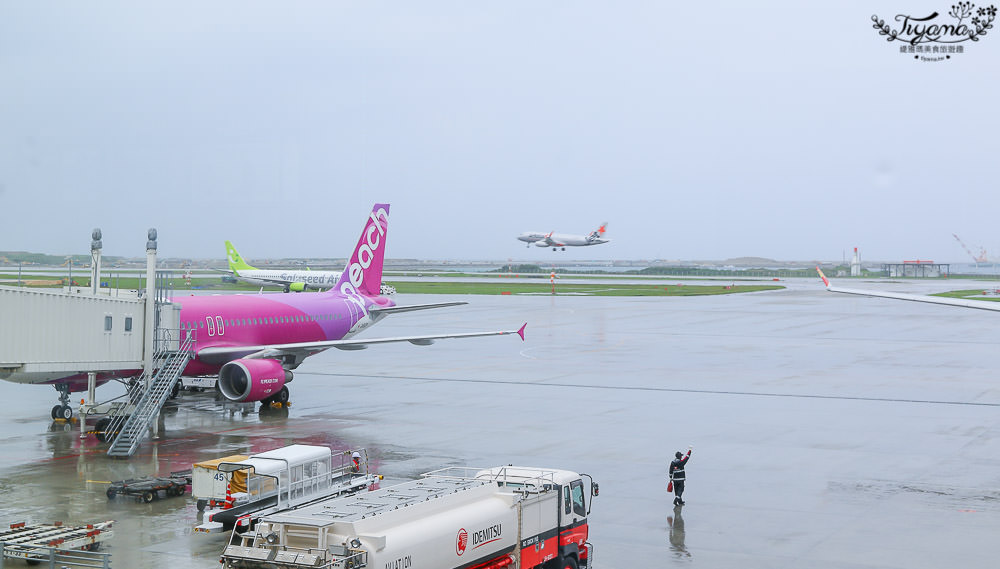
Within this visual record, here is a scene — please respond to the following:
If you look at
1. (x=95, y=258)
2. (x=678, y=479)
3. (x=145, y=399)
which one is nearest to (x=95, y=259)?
(x=95, y=258)

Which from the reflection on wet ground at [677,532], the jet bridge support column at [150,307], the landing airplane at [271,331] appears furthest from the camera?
the landing airplane at [271,331]

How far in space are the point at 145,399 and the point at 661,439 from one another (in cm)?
1585

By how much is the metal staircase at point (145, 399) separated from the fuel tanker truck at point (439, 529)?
1451 centimetres

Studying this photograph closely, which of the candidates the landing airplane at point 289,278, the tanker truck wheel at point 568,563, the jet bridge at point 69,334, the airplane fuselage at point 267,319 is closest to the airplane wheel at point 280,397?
the airplane fuselage at point 267,319

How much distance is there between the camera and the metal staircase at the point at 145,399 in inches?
1069

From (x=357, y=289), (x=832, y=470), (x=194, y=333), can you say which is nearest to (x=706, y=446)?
(x=832, y=470)

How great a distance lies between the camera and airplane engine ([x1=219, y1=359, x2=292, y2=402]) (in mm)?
31922

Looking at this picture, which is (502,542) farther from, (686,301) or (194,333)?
(686,301)

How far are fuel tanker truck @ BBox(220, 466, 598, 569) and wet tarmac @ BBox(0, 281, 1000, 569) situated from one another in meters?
1.93

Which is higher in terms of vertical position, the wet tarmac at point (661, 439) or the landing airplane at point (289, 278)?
the landing airplane at point (289, 278)

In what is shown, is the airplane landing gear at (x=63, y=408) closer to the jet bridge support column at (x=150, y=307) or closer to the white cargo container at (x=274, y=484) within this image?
the jet bridge support column at (x=150, y=307)

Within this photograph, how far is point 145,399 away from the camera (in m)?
29.1

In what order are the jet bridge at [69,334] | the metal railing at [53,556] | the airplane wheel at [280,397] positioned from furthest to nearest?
1. the airplane wheel at [280,397]
2. the jet bridge at [69,334]
3. the metal railing at [53,556]

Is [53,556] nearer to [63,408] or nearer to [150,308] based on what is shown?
[150,308]
